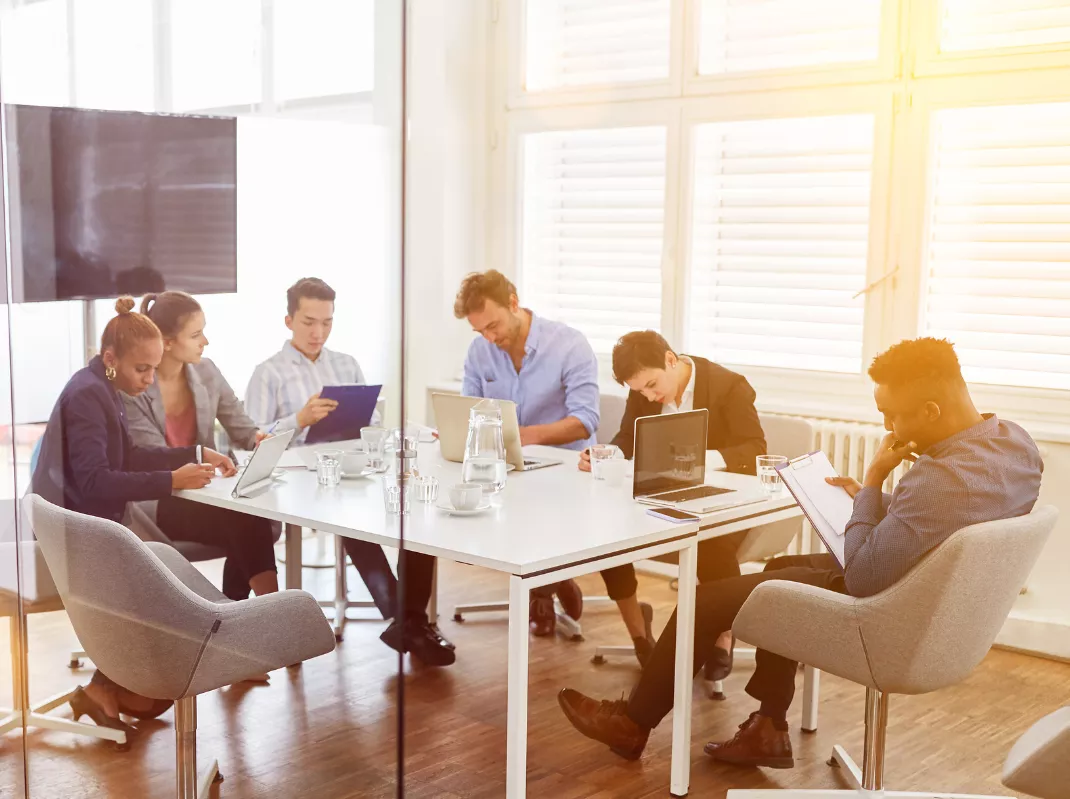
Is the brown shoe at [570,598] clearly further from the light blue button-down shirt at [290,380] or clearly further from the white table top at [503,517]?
the light blue button-down shirt at [290,380]

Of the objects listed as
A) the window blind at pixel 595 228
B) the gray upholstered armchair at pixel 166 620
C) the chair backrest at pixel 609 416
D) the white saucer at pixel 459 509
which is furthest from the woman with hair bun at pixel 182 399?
the window blind at pixel 595 228

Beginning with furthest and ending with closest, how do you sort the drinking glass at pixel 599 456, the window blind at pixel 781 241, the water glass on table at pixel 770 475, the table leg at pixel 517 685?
1. the window blind at pixel 781 241
2. the drinking glass at pixel 599 456
3. the water glass on table at pixel 770 475
4. the table leg at pixel 517 685

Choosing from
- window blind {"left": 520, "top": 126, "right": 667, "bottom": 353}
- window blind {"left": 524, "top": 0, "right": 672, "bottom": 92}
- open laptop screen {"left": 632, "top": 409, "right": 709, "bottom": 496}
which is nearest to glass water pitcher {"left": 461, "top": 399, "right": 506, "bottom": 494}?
open laptop screen {"left": 632, "top": 409, "right": 709, "bottom": 496}

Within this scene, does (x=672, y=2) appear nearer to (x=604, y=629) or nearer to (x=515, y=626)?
(x=604, y=629)

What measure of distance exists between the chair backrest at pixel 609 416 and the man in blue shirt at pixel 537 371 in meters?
0.19

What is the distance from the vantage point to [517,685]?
2391 mm

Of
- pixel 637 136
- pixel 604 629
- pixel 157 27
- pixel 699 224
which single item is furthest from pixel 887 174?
pixel 157 27

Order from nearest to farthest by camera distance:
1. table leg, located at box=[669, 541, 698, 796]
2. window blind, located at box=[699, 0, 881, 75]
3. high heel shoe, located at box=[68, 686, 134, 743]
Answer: high heel shoe, located at box=[68, 686, 134, 743] → table leg, located at box=[669, 541, 698, 796] → window blind, located at box=[699, 0, 881, 75]

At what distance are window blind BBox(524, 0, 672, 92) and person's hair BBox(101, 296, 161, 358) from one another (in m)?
3.49

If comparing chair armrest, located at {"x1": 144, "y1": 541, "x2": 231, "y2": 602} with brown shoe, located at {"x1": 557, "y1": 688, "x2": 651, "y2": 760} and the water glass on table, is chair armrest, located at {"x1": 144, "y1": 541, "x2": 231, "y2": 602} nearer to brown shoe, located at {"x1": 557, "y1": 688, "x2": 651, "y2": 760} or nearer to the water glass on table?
brown shoe, located at {"x1": 557, "y1": 688, "x2": 651, "y2": 760}

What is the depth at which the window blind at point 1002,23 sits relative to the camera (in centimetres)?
371

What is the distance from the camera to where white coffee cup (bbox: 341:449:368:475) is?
5.71 feet

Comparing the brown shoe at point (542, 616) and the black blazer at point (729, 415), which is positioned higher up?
the black blazer at point (729, 415)

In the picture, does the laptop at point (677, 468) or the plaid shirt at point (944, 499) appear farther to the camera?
the laptop at point (677, 468)
